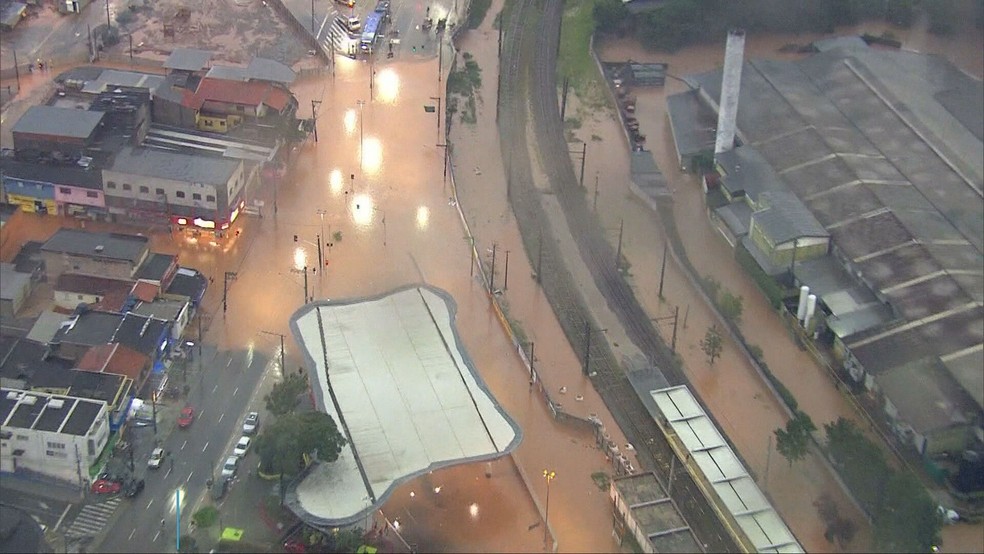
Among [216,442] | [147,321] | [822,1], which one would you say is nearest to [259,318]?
[147,321]

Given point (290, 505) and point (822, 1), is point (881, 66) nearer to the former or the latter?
point (822, 1)

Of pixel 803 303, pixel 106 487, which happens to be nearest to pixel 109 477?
pixel 106 487

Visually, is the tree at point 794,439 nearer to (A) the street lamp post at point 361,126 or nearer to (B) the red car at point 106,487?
(B) the red car at point 106,487

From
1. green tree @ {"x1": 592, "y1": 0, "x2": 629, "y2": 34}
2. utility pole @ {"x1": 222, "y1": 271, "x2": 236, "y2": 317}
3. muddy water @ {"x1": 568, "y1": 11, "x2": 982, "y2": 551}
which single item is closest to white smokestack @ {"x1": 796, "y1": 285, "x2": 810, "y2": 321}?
muddy water @ {"x1": 568, "y1": 11, "x2": 982, "y2": 551}

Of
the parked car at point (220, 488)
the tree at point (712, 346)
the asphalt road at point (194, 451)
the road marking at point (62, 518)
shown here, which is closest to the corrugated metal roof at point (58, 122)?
the asphalt road at point (194, 451)

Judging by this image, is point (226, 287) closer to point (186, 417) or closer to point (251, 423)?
point (186, 417)

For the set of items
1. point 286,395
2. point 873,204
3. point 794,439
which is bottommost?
point 286,395
